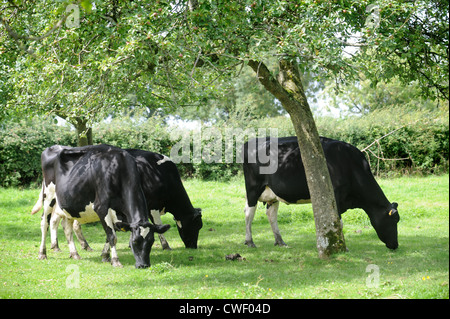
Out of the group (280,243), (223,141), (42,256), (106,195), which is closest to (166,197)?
(106,195)

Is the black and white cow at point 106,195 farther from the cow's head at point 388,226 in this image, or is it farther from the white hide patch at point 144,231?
the cow's head at point 388,226

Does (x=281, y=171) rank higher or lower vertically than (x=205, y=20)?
lower

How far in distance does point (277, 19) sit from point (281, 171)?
12.5 feet

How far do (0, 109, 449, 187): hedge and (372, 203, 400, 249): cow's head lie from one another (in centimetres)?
1060

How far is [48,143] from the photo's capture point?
875 inches

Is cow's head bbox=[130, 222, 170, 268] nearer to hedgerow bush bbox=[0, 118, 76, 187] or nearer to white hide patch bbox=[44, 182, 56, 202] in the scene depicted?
white hide patch bbox=[44, 182, 56, 202]

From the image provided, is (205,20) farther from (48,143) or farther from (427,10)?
(48,143)

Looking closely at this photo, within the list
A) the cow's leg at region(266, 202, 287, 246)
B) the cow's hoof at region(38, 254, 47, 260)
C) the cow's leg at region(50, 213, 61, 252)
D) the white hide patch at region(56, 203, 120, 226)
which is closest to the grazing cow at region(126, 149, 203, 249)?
the white hide patch at region(56, 203, 120, 226)

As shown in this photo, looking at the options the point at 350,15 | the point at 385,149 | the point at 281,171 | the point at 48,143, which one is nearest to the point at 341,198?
the point at 281,171

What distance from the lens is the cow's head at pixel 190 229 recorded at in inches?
492

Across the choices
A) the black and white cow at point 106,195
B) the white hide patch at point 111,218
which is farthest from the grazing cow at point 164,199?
the white hide patch at point 111,218

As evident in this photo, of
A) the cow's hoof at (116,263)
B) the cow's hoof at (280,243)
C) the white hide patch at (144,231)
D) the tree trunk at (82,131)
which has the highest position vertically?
the tree trunk at (82,131)

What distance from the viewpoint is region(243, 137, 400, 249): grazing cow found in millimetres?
11711

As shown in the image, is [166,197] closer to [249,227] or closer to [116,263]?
[249,227]
